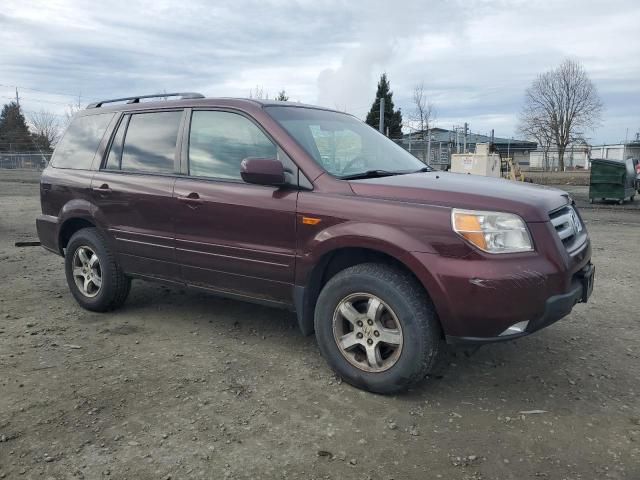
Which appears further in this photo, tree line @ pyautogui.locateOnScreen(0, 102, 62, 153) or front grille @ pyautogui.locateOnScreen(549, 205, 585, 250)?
tree line @ pyautogui.locateOnScreen(0, 102, 62, 153)

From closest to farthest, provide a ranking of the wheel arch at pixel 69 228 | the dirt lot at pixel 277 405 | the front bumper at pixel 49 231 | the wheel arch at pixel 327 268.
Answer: the dirt lot at pixel 277 405 < the wheel arch at pixel 327 268 < the wheel arch at pixel 69 228 < the front bumper at pixel 49 231

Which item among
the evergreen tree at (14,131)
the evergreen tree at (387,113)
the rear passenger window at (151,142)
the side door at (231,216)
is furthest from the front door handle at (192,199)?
the evergreen tree at (14,131)

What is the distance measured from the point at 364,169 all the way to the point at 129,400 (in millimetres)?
2184

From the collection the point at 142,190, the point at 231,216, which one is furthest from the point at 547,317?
the point at 142,190

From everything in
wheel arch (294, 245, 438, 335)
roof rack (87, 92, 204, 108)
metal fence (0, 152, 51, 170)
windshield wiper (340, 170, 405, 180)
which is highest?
metal fence (0, 152, 51, 170)

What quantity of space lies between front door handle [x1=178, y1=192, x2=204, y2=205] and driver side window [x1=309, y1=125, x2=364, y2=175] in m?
0.96

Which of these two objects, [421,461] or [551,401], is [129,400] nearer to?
[421,461]

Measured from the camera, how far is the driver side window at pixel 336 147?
376 cm

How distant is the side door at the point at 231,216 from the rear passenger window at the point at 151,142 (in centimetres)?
19

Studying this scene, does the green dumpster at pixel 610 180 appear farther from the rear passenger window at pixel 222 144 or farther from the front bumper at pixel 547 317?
the rear passenger window at pixel 222 144

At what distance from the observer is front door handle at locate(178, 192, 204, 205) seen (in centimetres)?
399

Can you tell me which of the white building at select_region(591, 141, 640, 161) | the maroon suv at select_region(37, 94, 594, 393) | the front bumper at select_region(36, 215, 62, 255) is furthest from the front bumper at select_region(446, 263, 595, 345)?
the white building at select_region(591, 141, 640, 161)

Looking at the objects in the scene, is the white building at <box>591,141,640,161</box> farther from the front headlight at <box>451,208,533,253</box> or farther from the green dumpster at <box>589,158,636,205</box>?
the front headlight at <box>451,208,533,253</box>

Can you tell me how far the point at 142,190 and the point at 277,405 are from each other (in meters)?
2.13
